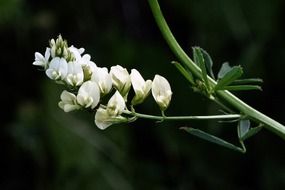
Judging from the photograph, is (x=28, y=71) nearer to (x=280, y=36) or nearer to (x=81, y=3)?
(x=81, y=3)

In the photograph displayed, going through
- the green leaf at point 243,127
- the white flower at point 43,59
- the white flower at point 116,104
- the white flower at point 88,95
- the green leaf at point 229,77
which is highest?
the white flower at point 43,59

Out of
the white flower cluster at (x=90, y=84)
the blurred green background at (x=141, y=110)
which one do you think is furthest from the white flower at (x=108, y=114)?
the blurred green background at (x=141, y=110)

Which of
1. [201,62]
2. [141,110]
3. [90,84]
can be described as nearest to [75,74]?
[90,84]

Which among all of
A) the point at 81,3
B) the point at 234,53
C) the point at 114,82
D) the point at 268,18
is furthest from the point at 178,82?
the point at 114,82

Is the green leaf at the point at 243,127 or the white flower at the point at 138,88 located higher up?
the white flower at the point at 138,88

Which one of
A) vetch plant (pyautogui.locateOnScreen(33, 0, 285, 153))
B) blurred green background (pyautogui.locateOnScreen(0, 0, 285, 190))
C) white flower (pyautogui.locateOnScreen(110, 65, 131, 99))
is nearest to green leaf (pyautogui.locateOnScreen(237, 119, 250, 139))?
vetch plant (pyautogui.locateOnScreen(33, 0, 285, 153))

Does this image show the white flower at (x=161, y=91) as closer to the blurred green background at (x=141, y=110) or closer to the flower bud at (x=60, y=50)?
the flower bud at (x=60, y=50)
